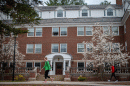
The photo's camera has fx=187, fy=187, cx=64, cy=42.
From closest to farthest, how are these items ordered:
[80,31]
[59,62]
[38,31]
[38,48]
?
[59,62]
[80,31]
[38,48]
[38,31]

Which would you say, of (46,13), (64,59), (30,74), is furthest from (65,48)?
(30,74)

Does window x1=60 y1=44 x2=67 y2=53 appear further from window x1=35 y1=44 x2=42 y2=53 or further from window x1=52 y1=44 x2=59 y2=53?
window x1=35 y1=44 x2=42 y2=53

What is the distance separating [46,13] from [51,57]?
322 inches

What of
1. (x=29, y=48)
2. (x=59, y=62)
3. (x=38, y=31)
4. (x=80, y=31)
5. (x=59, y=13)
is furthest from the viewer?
(x=59, y=13)

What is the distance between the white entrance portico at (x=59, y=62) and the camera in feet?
89.7

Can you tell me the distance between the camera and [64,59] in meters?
27.2

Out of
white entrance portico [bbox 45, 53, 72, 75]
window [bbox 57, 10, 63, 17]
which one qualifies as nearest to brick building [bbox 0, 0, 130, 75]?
white entrance portico [bbox 45, 53, 72, 75]

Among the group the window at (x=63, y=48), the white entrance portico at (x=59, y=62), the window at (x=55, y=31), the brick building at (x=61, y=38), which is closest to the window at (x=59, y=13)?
the brick building at (x=61, y=38)

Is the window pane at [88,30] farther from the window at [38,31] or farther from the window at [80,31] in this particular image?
the window at [38,31]

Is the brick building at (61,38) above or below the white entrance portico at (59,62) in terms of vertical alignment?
above

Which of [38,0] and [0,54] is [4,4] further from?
[0,54]

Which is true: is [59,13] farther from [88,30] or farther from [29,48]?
[29,48]

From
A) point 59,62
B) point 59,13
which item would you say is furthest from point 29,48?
point 59,13

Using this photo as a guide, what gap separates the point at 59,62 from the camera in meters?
29.2
